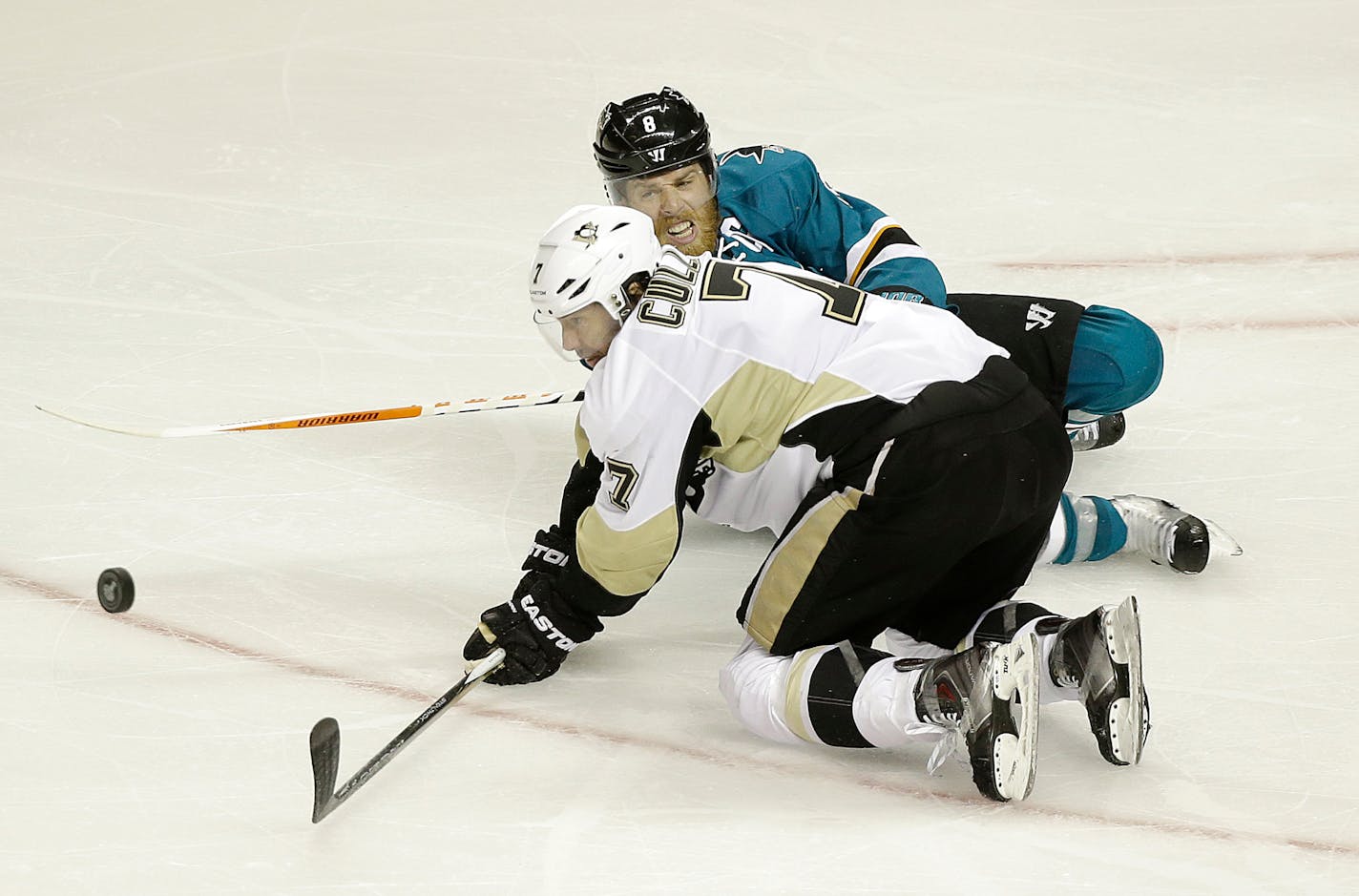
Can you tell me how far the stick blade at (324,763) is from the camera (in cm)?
234

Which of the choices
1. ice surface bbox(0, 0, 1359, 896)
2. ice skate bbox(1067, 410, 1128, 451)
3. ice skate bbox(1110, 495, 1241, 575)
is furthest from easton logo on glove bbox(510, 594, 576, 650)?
ice skate bbox(1067, 410, 1128, 451)

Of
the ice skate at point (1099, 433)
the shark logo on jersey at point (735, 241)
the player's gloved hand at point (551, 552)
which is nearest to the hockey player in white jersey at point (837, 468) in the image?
the player's gloved hand at point (551, 552)

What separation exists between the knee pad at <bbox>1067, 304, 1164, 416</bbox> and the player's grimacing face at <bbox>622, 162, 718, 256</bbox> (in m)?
0.80

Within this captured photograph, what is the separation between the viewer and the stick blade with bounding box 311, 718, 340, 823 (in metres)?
2.34

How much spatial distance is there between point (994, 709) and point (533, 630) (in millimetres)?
800

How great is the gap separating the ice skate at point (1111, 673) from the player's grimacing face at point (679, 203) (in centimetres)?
114

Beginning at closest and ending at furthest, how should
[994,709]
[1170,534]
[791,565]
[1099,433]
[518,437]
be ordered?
[994,709]
[791,565]
[1170,534]
[1099,433]
[518,437]

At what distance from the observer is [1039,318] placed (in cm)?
332

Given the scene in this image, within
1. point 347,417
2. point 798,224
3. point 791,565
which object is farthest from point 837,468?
point 347,417

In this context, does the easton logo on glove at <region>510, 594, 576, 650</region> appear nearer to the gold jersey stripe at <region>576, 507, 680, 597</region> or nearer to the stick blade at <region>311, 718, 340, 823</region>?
the gold jersey stripe at <region>576, 507, 680, 597</region>

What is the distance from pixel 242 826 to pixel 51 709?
1.72 ft

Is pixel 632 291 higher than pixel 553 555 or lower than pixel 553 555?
higher

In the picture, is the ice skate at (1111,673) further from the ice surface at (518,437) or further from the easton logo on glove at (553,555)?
the easton logo on glove at (553,555)

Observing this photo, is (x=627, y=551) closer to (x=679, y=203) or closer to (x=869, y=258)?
(x=679, y=203)
